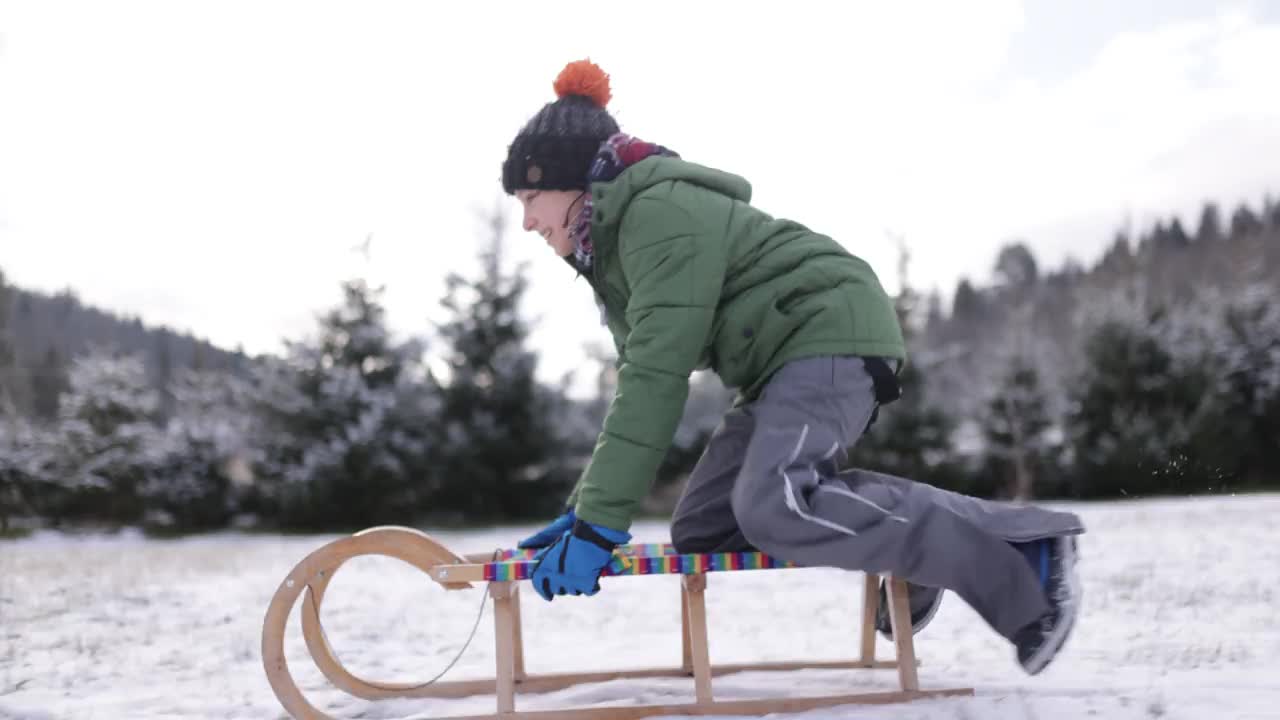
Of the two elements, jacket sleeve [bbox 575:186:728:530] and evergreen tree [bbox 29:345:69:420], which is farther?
evergreen tree [bbox 29:345:69:420]

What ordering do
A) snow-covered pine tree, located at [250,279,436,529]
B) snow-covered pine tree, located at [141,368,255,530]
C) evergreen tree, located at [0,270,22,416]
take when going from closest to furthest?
snow-covered pine tree, located at [250,279,436,529] < snow-covered pine tree, located at [141,368,255,530] < evergreen tree, located at [0,270,22,416]

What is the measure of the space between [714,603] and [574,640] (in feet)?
3.65

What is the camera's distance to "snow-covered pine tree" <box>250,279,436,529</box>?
44.1 feet

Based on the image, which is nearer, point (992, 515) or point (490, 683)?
point (992, 515)

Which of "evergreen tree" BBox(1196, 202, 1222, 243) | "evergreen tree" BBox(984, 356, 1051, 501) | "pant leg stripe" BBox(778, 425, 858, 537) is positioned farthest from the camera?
"evergreen tree" BBox(1196, 202, 1222, 243)

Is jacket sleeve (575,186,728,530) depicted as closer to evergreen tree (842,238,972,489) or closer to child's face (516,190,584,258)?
child's face (516,190,584,258)

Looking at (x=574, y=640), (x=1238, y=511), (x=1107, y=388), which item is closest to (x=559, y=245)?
(x=574, y=640)

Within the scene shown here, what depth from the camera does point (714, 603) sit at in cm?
451

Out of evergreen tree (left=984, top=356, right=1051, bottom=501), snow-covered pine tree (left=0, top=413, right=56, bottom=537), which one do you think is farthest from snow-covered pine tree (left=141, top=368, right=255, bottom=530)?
evergreen tree (left=984, top=356, right=1051, bottom=501)

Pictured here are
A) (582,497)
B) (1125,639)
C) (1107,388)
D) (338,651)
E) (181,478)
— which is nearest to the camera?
(582,497)

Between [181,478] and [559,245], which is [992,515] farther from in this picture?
[181,478]

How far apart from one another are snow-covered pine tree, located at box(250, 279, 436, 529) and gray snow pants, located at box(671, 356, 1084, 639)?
12.2 m

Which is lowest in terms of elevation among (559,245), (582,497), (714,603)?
(714,603)

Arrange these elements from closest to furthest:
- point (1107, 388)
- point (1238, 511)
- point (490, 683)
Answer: point (490, 683) < point (1238, 511) < point (1107, 388)
